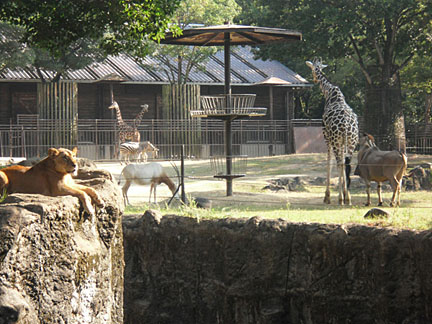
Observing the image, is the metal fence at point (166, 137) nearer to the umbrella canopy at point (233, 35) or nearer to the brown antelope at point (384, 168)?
the umbrella canopy at point (233, 35)

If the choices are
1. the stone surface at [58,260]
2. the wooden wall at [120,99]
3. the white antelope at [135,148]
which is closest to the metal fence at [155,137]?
the wooden wall at [120,99]

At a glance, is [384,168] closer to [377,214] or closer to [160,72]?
[377,214]

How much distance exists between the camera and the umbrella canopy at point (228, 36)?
641 inches

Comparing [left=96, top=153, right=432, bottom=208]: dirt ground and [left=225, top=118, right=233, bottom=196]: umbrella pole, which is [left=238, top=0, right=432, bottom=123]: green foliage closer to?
[left=96, top=153, right=432, bottom=208]: dirt ground

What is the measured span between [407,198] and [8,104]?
2049cm

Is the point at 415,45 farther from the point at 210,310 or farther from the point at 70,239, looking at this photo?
the point at 70,239

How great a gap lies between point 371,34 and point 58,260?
20.3 meters

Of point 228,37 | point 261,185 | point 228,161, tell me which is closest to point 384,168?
point 228,161

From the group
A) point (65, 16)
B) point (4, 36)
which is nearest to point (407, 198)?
point (65, 16)

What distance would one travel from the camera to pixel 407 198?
54.1 ft

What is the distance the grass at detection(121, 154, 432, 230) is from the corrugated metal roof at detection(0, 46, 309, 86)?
24.3ft

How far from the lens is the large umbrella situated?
16.3m

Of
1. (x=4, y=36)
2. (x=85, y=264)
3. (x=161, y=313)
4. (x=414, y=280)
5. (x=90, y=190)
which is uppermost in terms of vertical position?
(x=4, y=36)

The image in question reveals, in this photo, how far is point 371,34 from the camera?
25203 mm
